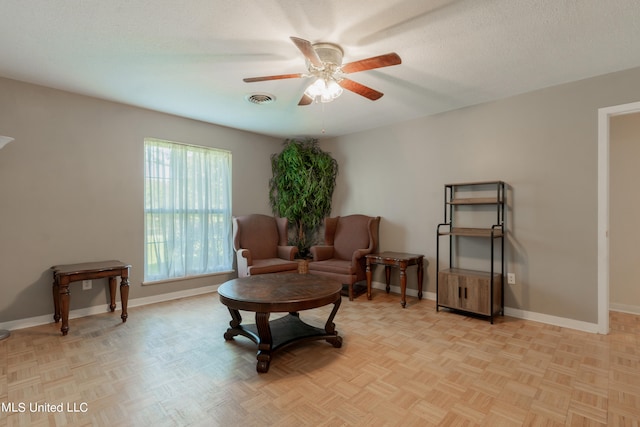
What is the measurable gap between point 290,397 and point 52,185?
3.20m

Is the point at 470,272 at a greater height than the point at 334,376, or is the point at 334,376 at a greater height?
the point at 470,272

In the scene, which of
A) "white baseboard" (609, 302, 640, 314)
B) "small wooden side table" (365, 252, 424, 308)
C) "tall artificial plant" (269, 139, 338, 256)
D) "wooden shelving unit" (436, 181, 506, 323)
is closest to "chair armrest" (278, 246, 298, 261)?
"tall artificial plant" (269, 139, 338, 256)

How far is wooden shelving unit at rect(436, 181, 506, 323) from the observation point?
313cm

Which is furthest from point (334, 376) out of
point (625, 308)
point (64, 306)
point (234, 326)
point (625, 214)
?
point (625, 214)

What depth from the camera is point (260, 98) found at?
3354 millimetres

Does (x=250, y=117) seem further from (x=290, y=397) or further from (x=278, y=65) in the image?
(x=290, y=397)

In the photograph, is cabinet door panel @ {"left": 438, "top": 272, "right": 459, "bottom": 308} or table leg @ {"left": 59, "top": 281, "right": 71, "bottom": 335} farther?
cabinet door panel @ {"left": 438, "top": 272, "right": 459, "bottom": 308}

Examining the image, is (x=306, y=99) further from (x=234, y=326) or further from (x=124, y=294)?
(x=124, y=294)

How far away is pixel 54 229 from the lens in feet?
10.3

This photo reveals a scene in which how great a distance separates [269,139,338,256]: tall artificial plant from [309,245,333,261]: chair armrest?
23.7 inches

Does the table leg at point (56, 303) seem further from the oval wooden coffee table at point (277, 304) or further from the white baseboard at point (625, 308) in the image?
the white baseboard at point (625, 308)

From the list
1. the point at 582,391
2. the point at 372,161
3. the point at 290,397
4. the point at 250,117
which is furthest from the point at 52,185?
the point at 582,391

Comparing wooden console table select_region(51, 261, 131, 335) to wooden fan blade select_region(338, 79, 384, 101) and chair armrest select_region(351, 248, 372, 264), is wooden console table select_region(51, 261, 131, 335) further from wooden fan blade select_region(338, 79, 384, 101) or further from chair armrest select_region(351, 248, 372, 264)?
wooden fan blade select_region(338, 79, 384, 101)

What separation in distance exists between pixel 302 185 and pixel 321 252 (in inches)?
44.5
